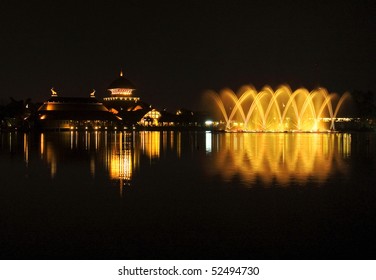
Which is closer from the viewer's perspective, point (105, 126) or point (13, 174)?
point (13, 174)

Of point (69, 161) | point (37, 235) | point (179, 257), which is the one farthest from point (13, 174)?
point (179, 257)

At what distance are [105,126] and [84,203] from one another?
400 ft

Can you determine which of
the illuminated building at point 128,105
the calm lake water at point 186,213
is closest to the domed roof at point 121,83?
the illuminated building at point 128,105

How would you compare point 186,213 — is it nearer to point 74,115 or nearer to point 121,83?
point 74,115

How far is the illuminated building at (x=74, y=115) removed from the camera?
128600mm

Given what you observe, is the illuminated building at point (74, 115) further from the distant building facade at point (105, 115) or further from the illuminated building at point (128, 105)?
the illuminated building at point (128, 105)

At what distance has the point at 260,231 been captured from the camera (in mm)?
12000

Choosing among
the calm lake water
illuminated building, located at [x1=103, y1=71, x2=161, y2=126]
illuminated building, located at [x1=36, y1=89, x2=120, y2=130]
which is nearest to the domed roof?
illuminated building, located at [x1=103, y1=71, x2=161, y2=126]

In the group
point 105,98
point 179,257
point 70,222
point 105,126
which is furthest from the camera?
point 105,98

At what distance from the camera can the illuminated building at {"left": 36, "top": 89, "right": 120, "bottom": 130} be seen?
129 m

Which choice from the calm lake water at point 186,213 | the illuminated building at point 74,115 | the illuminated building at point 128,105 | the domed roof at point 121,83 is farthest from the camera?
the domed roof at point 121,83

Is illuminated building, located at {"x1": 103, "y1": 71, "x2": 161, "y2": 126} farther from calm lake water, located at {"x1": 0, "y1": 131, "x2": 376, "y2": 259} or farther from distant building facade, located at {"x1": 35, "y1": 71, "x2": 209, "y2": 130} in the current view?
calm lake water, located at {"x1": 0, "y1": 131, "x2": 376, "y2": 259}

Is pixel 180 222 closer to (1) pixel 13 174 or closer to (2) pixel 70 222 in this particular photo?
(2) pixel 70 222

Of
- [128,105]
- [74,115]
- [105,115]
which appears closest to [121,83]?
[128,105]
